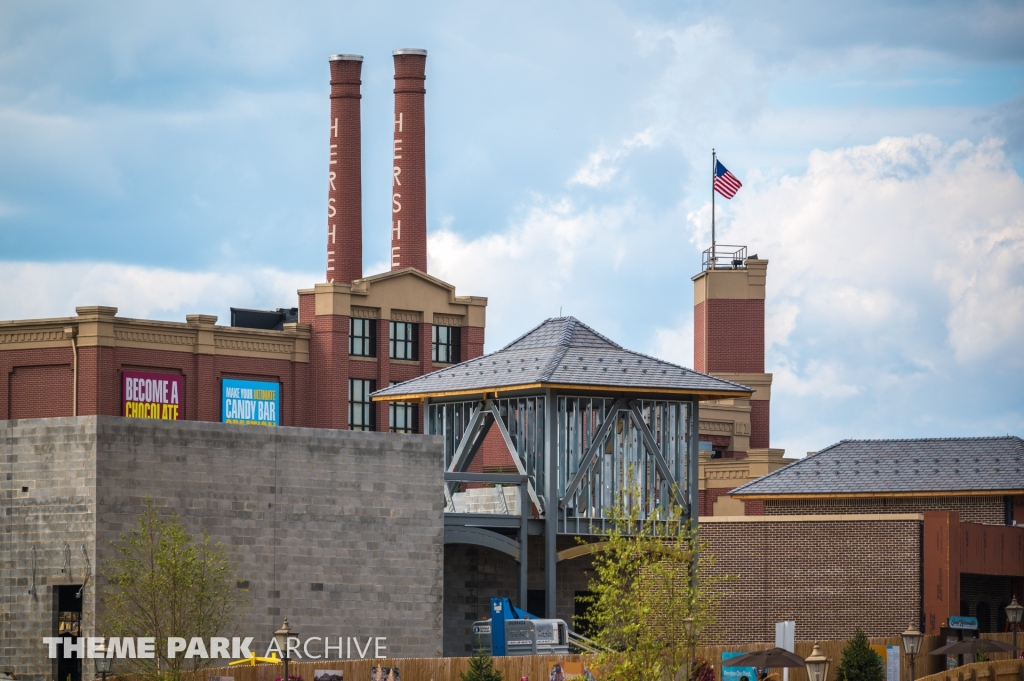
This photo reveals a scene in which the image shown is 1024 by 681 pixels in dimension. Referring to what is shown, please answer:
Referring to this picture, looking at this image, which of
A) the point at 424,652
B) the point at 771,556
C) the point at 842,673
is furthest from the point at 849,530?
the point at 424,652

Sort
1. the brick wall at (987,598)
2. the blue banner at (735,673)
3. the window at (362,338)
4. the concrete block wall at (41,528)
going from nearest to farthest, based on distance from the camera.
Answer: the concrete block wall at (41,528)
the blue banner at (735,673)
the brick wall at (987,598)
the window at (362,338)

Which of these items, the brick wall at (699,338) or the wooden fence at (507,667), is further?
the brick wall at (699,338)

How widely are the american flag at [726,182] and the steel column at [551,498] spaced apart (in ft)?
141

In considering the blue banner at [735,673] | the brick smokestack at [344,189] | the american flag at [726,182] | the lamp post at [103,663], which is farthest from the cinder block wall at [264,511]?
the american flag at [726,182]

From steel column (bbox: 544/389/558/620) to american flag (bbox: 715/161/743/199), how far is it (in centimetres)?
4306

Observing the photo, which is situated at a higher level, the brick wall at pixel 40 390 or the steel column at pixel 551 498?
the brick wall at pixel 40 390

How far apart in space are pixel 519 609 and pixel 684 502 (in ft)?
21.2

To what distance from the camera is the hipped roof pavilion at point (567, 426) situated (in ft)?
162

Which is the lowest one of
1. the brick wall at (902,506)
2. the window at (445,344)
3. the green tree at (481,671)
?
the green tree at (481,671)

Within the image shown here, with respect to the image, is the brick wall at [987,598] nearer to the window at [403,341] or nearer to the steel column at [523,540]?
the steel column at [523,540]

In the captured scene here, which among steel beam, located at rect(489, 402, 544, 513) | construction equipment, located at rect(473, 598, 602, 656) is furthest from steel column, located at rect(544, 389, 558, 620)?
construction equipment, located at rect(473, 598, 602, 656)

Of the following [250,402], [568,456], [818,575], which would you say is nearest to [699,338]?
[250,402]

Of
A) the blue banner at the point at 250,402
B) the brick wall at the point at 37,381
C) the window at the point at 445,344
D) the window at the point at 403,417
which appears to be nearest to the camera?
the brick wall at the point at 37,381

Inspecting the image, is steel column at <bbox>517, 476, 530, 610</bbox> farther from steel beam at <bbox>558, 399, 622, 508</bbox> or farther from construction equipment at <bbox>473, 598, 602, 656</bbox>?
construction equipment at <bbox>473, 598, 602, 656</bbox>
